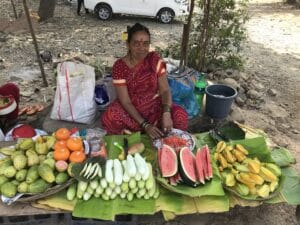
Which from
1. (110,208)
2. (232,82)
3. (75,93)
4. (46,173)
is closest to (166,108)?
(75,93)

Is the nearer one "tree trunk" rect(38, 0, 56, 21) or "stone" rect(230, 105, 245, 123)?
"stone" rect(230, 105, 245, 123)

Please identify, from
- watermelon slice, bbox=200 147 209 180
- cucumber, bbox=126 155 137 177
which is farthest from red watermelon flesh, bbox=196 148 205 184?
cucumber, bbox=126 155 137 177

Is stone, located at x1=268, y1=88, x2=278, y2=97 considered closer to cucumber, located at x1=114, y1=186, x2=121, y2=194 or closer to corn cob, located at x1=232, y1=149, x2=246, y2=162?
corn cob, located at x1=232, y1=149, x2=246, y2=162

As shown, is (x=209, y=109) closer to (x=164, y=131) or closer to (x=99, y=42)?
(x=164, y=131)

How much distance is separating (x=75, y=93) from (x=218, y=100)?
1.69 metres

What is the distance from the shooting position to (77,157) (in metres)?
2.93

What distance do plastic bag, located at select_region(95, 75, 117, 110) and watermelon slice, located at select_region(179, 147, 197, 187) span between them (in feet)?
4.63

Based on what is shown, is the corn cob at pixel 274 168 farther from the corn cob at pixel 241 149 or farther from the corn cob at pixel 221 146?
the corn cob at pixel 221 146

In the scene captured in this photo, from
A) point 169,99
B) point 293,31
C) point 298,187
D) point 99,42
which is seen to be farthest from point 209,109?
point 293,31

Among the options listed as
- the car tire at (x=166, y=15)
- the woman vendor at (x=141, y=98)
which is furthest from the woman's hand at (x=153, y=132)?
the car tire at (x=166, y=15)

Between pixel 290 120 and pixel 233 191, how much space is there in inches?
114

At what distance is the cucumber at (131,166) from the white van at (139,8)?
27.3ft

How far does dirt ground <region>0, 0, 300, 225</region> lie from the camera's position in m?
4.22

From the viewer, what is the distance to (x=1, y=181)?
9.01 ft
